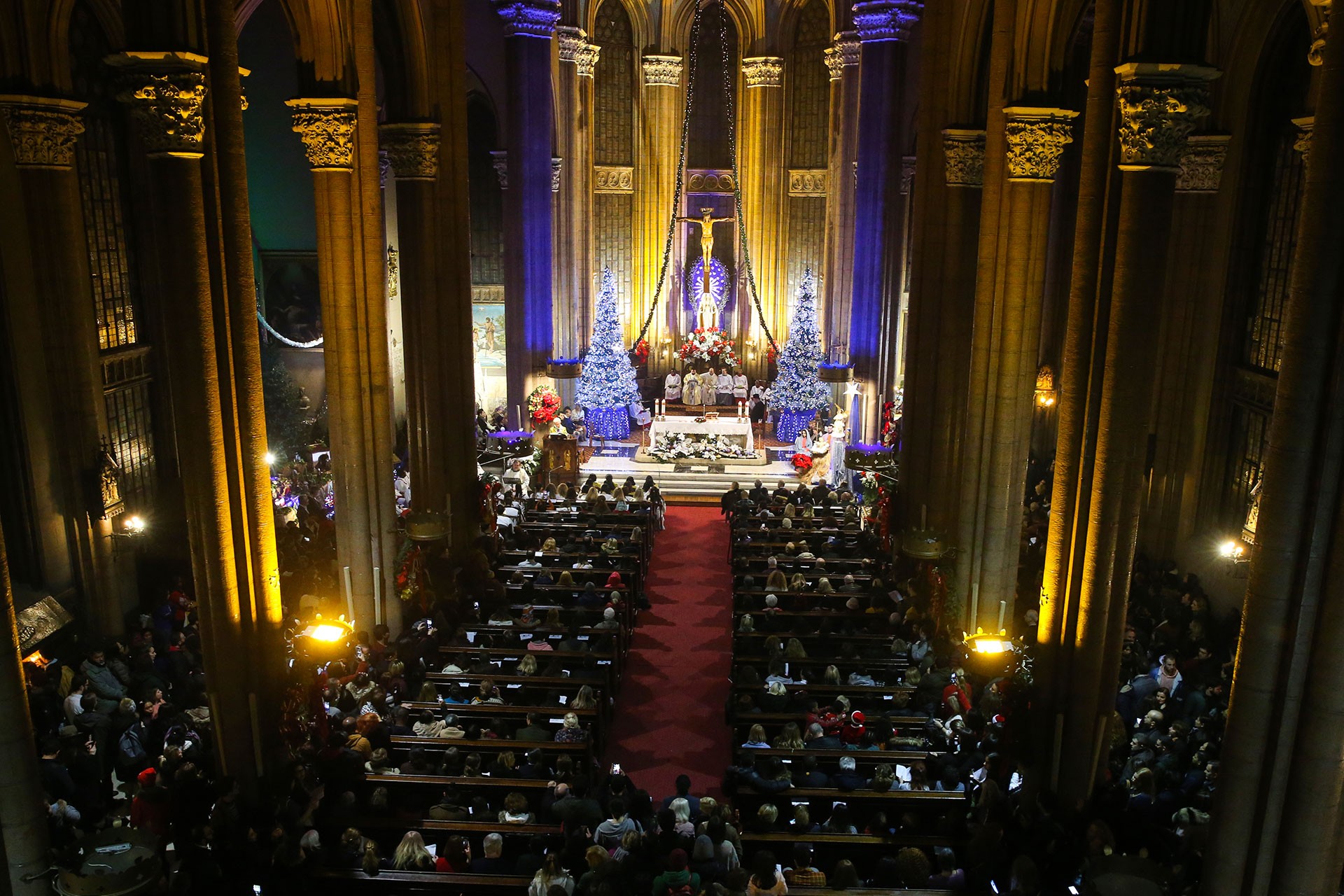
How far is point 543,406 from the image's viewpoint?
92.7 feet

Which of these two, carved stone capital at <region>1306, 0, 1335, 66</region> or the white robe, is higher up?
carved stone capital at <region>1306, 0, 1335, 66</region>

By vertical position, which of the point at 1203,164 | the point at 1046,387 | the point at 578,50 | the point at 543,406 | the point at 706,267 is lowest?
the point at 543,406

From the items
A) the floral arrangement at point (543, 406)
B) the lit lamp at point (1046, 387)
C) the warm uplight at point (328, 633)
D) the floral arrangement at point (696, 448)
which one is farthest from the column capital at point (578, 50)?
the warm uplight at point (328, 633)

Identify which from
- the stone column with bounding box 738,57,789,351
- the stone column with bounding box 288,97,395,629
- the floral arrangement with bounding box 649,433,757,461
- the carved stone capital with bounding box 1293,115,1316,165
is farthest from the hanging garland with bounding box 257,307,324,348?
the carved stone capital with bounding box 1293,115,1316,165

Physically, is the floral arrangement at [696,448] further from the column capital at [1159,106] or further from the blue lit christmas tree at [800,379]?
the column capital at [1159,106]

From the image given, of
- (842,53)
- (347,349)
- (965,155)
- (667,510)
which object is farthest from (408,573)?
(842,53)

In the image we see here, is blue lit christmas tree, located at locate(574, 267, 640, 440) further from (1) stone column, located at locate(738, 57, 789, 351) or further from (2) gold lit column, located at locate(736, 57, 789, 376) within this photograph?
(1) stone column, located at locate(738, 57, 789, 351)

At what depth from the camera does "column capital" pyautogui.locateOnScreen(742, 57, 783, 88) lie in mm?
33938

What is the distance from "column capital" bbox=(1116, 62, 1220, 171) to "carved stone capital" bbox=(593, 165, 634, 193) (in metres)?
26.1

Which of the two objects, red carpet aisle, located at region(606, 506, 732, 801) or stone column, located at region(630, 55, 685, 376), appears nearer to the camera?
red carpet aisle, located at region(606, 506, 732, 801)

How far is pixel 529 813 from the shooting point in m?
11.3

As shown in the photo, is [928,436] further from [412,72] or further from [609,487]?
[412,72]

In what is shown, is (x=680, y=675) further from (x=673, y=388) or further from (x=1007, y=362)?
(x=673, y=388)

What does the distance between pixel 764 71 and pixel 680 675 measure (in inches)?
929
